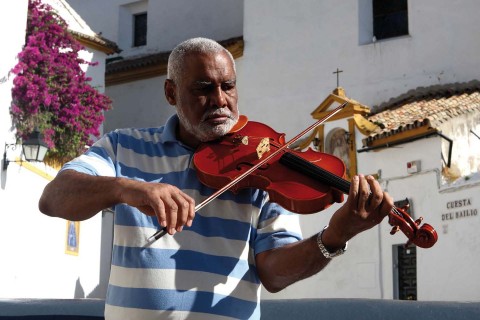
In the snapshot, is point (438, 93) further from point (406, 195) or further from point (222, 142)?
point (222, 142)

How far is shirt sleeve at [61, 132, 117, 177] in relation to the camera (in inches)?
91.4

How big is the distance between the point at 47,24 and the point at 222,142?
11692 millimetres

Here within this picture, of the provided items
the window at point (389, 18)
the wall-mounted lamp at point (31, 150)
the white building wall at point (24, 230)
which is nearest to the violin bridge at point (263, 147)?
the white building wall at point (24, 230)

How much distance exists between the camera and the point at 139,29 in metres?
24.0

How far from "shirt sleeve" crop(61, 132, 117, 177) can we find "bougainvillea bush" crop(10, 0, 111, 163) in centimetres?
→ 1003

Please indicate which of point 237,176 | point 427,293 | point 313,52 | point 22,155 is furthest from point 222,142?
point 313,52

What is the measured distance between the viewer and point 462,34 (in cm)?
1797

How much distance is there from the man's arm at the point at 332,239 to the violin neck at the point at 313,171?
295 millimetres

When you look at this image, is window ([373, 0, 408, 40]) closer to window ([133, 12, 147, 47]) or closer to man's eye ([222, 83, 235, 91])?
window ([133, 12, 147, 47])

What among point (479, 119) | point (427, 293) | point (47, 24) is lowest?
point (427, 293)

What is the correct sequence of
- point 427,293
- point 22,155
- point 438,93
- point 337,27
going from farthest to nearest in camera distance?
point 337,27
point 438,93
point 427,293
point 22,155

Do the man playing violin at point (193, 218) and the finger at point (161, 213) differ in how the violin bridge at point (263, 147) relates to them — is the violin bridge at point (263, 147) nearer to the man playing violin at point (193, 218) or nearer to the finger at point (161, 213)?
the man playing violin at point (193, 218)

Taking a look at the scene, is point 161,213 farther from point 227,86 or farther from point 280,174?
point 280,174

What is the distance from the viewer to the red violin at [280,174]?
2.44 meters
